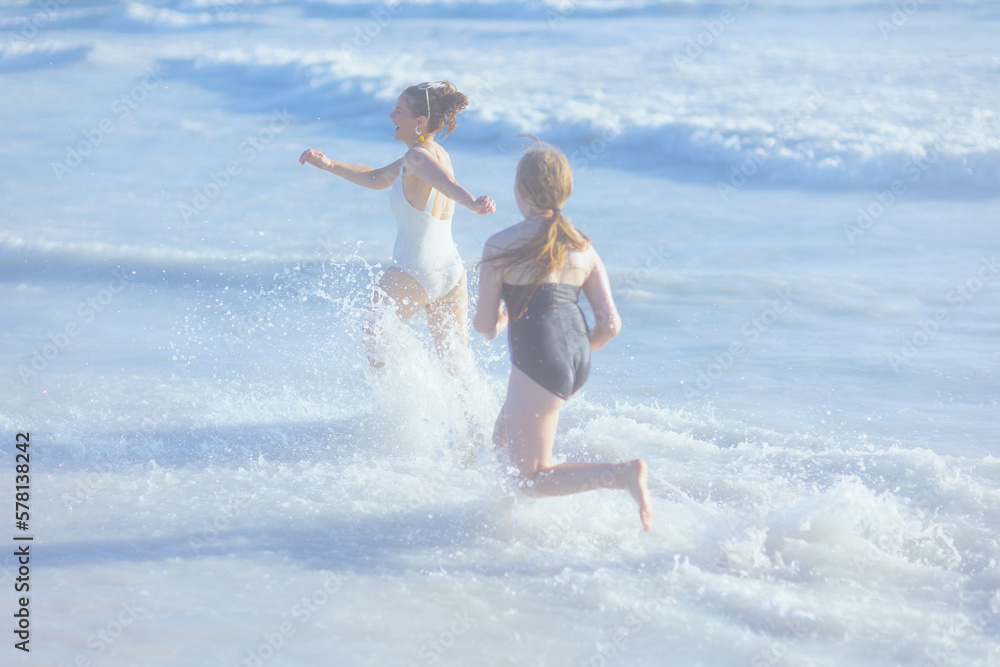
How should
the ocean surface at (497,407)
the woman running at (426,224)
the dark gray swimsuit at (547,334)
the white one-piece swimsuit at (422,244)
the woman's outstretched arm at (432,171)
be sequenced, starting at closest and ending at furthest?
the ocean surface at (497,407) < the dark gray swimsuit at (547,334) < the woman's outstretched arm at (432,171) < the woman running at (426,224) < the white one-piece swimsuit at (422,244)

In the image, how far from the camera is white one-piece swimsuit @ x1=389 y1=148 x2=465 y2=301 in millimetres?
4805

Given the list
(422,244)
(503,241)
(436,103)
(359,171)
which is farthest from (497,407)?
(503,241)

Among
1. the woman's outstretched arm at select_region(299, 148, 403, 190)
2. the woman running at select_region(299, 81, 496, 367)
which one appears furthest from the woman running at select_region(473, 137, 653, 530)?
the woman's outstretched arm at select_region(299, 148, 403, 190)

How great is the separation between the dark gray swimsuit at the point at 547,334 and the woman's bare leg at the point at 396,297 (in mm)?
1151

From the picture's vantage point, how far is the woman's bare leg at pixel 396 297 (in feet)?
15.8

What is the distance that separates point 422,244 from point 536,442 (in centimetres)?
146

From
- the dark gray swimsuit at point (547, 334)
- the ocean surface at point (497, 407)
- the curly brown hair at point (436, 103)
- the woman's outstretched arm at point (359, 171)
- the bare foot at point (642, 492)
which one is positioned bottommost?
the ocean surface at point (497, 407)

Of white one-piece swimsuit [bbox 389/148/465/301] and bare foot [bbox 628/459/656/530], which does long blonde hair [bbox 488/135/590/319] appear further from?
white one-piece swimsuit [bbox 389/148/465/301]

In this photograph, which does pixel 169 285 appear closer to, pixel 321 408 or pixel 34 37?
pixel 321 408

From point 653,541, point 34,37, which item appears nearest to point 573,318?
point 653,541

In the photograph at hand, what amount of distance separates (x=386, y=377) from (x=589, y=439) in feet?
3.77

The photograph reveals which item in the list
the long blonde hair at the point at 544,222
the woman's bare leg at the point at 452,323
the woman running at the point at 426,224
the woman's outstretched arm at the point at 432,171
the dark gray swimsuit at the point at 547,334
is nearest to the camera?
the long blonde hair at the point at 544,222

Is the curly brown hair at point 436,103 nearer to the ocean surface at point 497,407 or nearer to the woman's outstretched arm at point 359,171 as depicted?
the woman's outstretched arm at point 359,171

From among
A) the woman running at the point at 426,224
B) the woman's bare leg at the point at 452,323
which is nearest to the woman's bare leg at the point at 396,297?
the woman running at the point at 426,224
